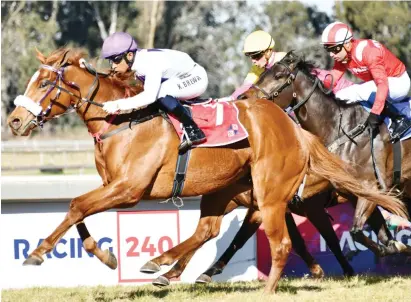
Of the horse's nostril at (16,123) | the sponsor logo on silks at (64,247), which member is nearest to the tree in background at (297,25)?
the sponsor logo on silks at (64,247)

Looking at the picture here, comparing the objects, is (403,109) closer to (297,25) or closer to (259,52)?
(259,52)

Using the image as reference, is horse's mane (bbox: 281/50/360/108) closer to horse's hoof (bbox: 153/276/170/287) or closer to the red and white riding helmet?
the red and white riding helmet

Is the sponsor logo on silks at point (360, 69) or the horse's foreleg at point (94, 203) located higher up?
the sponsor logo on silks at point (360, 69)

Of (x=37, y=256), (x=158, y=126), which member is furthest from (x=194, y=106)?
(x=37, y=256)

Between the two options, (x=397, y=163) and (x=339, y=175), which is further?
(x=397, y=163)

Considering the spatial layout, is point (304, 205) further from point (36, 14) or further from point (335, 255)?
point (36, 14)

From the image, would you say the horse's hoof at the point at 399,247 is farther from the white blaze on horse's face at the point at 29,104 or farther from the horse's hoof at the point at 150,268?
the white blaze on horse's face at the point at 29,104

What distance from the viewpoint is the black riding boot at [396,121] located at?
23.2 ft

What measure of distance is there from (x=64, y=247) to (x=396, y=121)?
329 cm

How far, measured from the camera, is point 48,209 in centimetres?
795

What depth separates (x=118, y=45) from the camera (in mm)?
5875

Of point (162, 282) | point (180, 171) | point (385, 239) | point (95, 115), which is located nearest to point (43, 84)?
point (95, 115)

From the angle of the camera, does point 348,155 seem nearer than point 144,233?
Yes

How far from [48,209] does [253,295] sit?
2.59 metres
